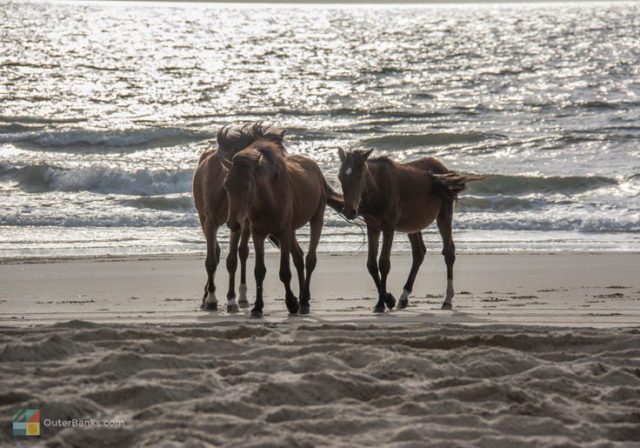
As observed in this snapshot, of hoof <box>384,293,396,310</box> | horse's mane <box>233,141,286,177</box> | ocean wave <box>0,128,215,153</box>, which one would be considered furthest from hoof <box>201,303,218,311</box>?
ocean wave <box>0,128,215,153</box>

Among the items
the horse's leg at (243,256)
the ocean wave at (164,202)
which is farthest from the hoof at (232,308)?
the ocean wave at (164,202)

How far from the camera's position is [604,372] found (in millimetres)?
5422

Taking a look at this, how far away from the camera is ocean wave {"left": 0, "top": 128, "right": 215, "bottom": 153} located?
27297 mm

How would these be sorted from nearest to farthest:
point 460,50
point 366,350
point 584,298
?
point 366,350 → point 584,298 → point 460,50

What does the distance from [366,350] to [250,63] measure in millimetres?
38202

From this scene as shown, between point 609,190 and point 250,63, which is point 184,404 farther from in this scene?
point 250,63

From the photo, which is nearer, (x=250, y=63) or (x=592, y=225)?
(x=592, y=225)

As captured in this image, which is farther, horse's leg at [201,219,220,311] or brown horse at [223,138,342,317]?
horse's leg at [201,219,220,311]

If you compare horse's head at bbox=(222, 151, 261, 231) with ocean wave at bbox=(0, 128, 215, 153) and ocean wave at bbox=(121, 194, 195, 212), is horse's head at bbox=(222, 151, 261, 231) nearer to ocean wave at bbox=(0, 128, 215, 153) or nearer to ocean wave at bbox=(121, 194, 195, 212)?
ocean wave at bbox=(121, 194, 195, 212)

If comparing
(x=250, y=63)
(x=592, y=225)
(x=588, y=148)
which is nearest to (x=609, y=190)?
(x=592, y=225)

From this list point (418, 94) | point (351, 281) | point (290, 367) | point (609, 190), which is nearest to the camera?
point (290, 367)

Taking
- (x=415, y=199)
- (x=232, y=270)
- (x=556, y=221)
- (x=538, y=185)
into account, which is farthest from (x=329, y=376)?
(x=538, y=185)

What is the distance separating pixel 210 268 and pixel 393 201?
1.89m

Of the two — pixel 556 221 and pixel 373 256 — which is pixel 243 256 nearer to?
pixel 373 256
